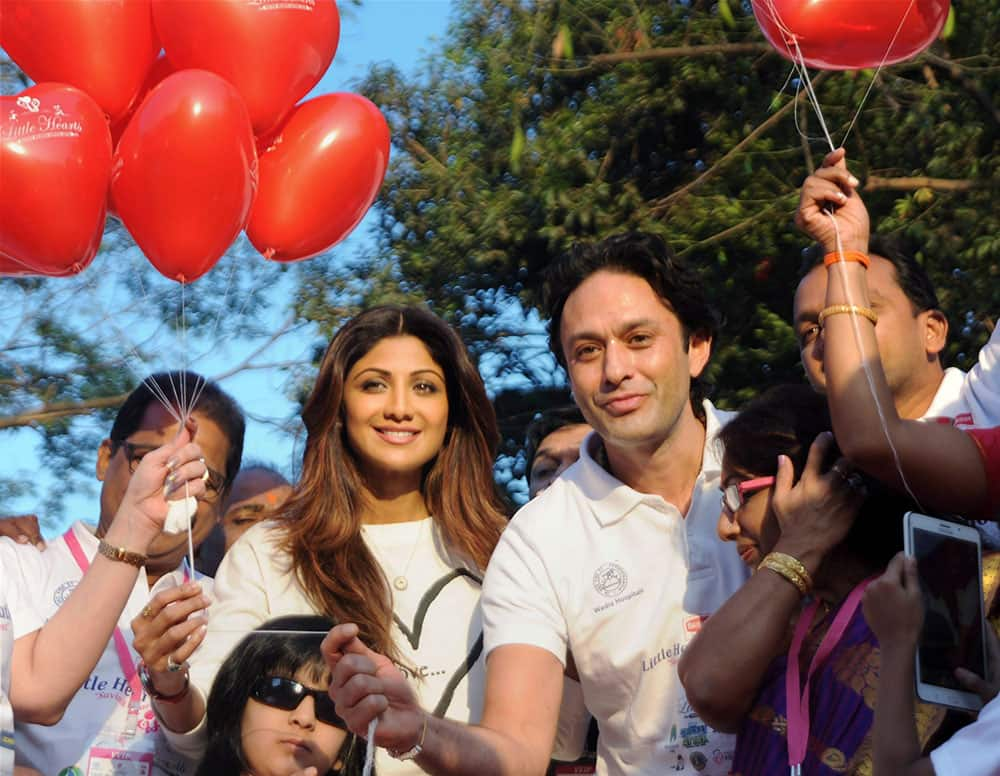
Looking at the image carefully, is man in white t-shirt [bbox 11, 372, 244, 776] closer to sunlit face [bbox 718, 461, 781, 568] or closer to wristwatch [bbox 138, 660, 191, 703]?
wristwatch [bbox 138, 660, 191, 703]

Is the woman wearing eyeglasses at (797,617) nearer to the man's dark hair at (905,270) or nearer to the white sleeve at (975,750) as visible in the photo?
the white sleeve at (975,750)

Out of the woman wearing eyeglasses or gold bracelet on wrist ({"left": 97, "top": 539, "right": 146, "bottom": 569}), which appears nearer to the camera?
the woman wearing eyeglasses

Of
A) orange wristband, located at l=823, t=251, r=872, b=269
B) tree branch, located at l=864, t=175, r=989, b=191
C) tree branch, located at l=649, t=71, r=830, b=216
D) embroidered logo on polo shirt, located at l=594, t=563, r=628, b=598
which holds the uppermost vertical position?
tree branch, located at l=649, t=71, r=830, b=216

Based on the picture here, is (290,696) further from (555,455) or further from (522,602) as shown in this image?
(555,455)

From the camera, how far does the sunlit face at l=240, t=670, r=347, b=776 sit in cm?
349

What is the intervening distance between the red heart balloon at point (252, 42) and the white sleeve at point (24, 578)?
1.35 meters

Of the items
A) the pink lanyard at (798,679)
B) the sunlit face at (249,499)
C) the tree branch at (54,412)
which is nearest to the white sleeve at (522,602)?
the pink lanyard at (798,679)

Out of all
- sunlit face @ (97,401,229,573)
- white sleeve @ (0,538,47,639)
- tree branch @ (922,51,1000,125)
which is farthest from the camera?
tree branch @ (922,51,1000,125)

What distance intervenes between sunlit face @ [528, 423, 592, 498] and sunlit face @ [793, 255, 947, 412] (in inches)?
55.7

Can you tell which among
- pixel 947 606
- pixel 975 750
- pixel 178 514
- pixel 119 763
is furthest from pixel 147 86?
pixel 975 750

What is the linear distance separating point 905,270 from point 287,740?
181cm

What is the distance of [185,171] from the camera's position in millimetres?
3994

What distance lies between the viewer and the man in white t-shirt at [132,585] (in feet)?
12.4

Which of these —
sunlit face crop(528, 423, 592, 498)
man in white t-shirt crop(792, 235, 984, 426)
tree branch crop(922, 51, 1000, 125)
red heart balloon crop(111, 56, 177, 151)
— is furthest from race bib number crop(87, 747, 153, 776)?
tree branch crop(922, 51, 1000, 125)
